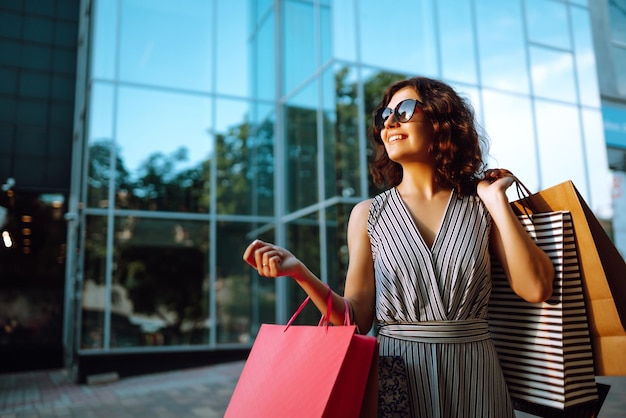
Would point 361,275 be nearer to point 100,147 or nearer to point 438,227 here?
point 438,227

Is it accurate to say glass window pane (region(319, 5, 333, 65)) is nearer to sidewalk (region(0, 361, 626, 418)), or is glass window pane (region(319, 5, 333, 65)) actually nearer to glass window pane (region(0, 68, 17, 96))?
sidewalk (region(0, 361, 626, 418))

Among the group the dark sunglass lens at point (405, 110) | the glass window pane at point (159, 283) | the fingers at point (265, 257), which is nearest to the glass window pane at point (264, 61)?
the glass window pane at point (159, 283)

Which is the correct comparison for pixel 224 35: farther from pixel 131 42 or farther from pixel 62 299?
pixel 62 299

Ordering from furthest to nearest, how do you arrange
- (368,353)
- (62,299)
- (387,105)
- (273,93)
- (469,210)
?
1. (62,299)
2. (273,93)
3. (387,105)
4. (469,210)
5. (368,353)

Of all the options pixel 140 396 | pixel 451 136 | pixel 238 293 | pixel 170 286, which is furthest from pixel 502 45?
pixel 451 136

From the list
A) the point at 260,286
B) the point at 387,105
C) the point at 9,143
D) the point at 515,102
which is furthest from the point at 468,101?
the point at 9,143

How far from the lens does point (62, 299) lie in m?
12.9

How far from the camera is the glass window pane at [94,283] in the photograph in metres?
9.94

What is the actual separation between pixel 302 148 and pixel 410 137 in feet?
29.9

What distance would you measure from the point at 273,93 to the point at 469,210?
11.0 meters

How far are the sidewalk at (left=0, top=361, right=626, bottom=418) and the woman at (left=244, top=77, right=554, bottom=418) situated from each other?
13.3 feet

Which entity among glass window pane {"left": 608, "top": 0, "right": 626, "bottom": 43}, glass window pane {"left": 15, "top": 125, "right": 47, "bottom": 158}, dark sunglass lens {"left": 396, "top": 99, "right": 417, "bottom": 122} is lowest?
dark sunglass lens {"left": 396, "top": 99, "right": 417, "bottom": 122}

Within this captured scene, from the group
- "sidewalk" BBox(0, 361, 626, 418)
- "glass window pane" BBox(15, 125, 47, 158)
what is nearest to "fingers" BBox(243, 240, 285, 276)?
"sidewalk" BBox(0, 361, 626, 418)

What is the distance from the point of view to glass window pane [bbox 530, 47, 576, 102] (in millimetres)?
10477
